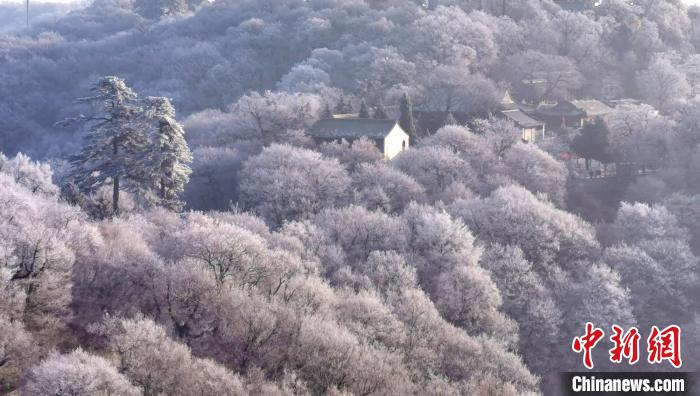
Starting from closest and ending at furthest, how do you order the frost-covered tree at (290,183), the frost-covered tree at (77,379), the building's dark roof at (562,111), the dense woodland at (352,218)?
the frost-covered tree at (77,379), the dense woodland at (352,218), the frost-covered tree at (290,183), the building's dark roof at (562,111)

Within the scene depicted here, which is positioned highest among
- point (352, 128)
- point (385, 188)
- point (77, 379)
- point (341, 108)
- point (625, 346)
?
point (77, 379)

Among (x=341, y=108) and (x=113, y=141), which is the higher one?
(x=113, y=141)

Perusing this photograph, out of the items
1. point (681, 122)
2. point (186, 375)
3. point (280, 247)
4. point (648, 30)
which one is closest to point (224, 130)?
point (280, 247)

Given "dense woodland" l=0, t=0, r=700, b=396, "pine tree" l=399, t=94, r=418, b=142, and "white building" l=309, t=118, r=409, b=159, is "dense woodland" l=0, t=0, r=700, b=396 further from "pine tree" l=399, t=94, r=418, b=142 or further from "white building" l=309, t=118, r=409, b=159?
"white building" l=309, t=118, r=409, b=159

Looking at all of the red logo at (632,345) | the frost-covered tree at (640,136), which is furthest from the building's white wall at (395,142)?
the red logo at (632,345)

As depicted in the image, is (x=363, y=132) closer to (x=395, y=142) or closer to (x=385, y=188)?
(x=395, y=142)

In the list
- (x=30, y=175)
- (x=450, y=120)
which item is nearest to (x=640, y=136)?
(x=450, y=120)

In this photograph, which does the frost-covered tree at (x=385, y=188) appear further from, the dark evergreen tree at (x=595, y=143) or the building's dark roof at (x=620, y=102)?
the building's dark roof at (x=620, y=102)
